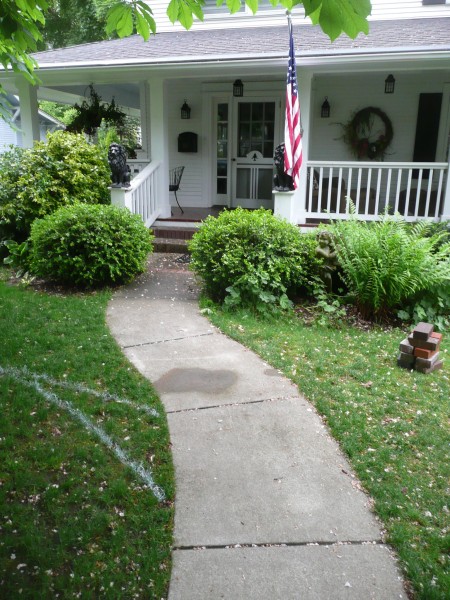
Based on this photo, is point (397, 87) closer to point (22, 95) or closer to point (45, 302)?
point (22, 95)

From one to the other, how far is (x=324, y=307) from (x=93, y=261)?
2.87 metres

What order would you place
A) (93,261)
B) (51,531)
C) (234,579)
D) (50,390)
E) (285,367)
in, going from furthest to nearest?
1. (93,261)
2. (285,367)
3. (50,390)
4. (51,531)
5. (234,579)

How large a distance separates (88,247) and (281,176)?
3.05m

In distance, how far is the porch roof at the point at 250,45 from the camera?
7875 millimetres

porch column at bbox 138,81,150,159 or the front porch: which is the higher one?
porch column at bbox 138,81,150,159

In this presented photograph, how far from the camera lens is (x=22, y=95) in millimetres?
10141

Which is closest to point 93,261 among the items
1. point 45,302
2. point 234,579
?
point 45,302

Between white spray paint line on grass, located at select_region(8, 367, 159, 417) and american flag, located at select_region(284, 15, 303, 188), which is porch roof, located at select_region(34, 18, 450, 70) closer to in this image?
american flag, located at select_region(284, 15, 303, 188)

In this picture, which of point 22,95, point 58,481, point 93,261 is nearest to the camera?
point 58,481

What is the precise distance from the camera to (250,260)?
6211mm

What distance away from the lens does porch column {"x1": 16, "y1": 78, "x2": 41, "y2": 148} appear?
10.1 m

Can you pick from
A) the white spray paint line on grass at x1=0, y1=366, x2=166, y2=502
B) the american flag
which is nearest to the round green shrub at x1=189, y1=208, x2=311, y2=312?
the american flag

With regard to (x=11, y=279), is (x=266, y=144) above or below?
above

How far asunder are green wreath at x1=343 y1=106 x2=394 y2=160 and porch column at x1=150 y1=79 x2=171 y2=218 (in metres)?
3.72
